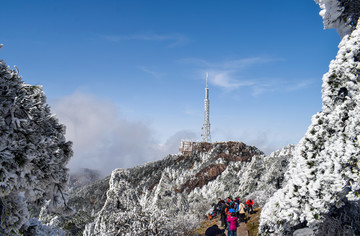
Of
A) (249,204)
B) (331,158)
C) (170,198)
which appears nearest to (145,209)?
(331,158)

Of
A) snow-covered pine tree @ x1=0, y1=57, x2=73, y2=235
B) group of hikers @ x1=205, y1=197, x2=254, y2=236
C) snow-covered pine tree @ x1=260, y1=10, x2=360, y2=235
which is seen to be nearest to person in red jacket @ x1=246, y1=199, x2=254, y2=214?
group of hikers @ x1=205, y1=197, x2=254, y2=236

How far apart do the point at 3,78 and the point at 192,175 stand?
249 ft

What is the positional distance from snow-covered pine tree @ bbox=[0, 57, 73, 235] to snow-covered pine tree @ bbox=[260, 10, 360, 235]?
18.8 ft

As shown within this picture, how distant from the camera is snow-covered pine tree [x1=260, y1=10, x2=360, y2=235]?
6.74 metres

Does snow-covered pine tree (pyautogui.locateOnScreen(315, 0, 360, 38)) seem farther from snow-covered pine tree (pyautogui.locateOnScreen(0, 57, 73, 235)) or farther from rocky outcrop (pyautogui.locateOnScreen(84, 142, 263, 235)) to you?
rocky outcrop (pyautogui.locateOnScreen(84, 142, 263, 235))

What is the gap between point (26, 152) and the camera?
6.05 meters

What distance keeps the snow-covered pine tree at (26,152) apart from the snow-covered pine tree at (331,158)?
225 inches

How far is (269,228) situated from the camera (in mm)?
8125

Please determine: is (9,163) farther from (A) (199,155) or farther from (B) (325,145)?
(A) (199,155)

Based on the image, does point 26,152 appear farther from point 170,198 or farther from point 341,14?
point 170,198

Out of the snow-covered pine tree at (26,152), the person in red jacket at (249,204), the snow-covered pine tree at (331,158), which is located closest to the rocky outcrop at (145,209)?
the person in red jacket at (249,204)

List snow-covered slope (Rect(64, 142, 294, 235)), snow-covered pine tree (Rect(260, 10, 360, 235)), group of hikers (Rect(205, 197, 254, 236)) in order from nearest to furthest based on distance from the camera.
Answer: snow-covered pine tree (Rect(260, 10, 360, 235)) < group of hikers (Rect(205, 197, 254, 236)) < snow-covered slope (Rect(64, 142, 294, 235))

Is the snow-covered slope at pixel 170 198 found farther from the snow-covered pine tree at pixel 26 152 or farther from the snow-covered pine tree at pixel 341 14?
the snow-covered pine tree at pixel 341 14

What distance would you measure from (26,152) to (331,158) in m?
6.90
